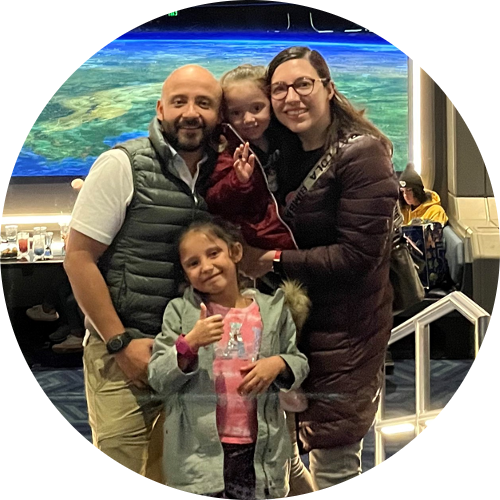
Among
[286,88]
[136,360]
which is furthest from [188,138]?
[136,360]

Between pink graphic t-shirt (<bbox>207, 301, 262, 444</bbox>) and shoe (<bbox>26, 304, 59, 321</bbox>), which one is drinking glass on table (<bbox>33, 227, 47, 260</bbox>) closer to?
shoe (<bbox>26, 304, 59, 321</bbox>)

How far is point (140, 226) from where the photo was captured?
212 centimetres

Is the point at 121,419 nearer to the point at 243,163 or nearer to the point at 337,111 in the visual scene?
the point at 243,163

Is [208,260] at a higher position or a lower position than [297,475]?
higher

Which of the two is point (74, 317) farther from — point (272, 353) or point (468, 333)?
point (468, 333)

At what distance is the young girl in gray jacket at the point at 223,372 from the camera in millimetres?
2135

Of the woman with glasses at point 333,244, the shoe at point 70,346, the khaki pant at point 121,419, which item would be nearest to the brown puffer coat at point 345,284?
the woman with glasses at point 333,244

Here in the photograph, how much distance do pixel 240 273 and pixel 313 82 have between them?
447mm

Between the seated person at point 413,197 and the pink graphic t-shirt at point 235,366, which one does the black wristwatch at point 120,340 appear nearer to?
the pink graphic t-shirt at point 235,366

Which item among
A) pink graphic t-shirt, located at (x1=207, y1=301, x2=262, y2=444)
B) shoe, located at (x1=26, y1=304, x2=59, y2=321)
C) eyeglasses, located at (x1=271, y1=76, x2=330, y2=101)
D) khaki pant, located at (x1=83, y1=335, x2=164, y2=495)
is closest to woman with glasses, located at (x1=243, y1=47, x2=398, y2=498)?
eyeglasses, located at (x1=271, y1=76, x2=330, y2=101)

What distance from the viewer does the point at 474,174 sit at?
7.13 feet

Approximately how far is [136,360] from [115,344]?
0.19 feet

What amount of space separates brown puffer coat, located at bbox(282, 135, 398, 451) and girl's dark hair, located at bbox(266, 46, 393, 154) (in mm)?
24

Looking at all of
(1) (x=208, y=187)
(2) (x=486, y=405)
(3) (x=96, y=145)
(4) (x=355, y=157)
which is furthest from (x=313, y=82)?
(2) (x=486, y=405)
